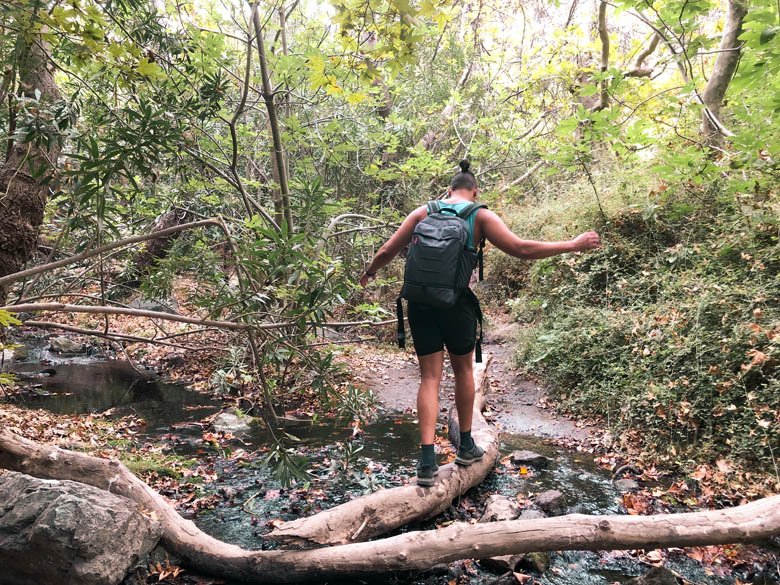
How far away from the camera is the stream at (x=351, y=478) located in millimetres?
3072

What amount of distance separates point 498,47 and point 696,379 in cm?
1208

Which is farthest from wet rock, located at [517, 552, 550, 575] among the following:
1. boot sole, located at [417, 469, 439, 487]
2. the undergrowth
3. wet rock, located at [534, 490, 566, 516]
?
the undergrowth

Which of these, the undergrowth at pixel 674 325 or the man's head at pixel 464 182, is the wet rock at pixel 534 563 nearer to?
the undergrowth at pixel 674 325

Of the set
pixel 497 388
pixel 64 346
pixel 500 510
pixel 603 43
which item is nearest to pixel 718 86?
pixel 603 43

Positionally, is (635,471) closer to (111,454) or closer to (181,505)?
(181,505)

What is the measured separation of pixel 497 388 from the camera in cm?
736

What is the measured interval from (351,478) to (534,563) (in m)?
1.61

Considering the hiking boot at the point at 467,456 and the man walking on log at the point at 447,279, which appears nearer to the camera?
the man walking on log at the point at 447,279

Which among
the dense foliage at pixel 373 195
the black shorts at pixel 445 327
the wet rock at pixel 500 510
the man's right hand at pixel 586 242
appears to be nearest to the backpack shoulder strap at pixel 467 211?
the black shorts at pixel 445 327

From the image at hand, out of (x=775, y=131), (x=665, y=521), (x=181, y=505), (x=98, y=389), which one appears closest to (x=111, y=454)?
(x=181, y=505)

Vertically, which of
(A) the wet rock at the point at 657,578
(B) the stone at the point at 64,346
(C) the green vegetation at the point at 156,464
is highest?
(A) the wet rock at the point at 657,578

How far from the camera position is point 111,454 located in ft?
15.6

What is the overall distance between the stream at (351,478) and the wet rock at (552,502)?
104 millimetres

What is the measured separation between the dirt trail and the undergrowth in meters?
0.34
